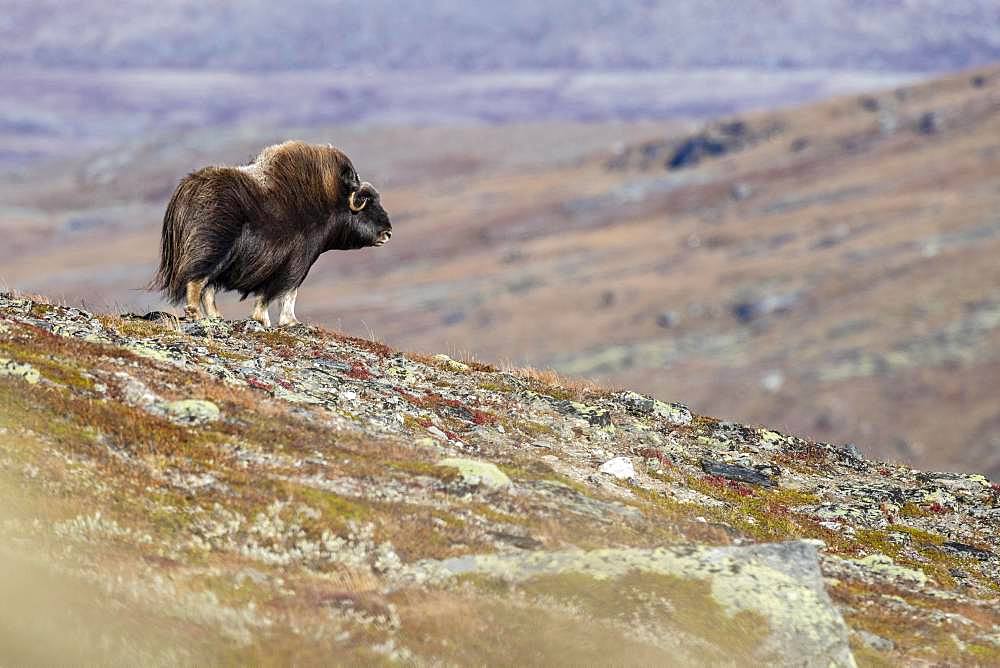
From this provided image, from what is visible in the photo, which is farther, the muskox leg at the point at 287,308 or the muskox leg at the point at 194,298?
the muskox leg at the point at 287,308

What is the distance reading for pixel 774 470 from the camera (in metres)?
20.2

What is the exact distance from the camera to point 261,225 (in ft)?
66.8

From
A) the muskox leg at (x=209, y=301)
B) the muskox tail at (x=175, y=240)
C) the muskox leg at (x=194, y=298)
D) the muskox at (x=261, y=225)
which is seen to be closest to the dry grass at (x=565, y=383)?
the muskox at (x=261, y=225)

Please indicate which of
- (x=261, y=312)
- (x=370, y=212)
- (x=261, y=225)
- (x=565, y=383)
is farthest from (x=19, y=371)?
(x=565, y=383)

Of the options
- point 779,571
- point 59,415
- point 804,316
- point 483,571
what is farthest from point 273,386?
point 804,316

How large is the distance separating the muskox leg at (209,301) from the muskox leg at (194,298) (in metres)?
0.13

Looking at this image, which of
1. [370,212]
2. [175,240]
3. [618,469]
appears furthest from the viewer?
[370,212]

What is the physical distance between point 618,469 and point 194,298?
675 cm

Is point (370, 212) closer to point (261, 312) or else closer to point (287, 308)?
point (287, 308)

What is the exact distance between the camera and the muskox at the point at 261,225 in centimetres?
1962

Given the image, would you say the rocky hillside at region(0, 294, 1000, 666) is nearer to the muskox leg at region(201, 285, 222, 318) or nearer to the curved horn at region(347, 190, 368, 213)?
the muskox leg at region(201, 285, 222, 318)

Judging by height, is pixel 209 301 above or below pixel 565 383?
above

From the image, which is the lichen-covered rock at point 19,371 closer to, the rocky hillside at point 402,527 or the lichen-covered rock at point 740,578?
the rocky hillside at point 402,527

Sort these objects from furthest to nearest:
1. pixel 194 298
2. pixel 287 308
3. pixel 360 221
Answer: pixel 360 221 → pixel 287 308 → pixel 194 298
